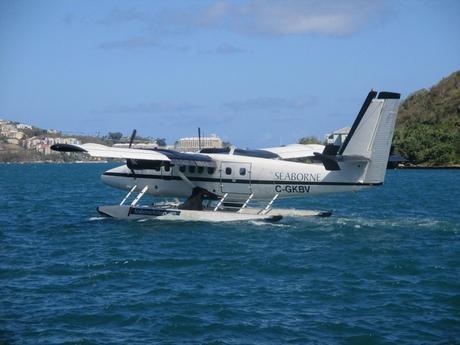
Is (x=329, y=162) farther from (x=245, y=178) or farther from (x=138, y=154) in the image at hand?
(x=138, y=154)

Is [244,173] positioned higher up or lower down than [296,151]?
lower down

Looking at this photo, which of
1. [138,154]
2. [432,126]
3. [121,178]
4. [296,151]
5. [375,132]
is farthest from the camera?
[432,126]

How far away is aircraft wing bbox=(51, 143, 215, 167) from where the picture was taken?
23750mm

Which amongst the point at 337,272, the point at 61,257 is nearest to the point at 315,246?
the point at 337,272

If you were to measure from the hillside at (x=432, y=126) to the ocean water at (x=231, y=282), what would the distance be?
79.2 m

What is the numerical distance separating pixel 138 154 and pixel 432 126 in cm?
9586

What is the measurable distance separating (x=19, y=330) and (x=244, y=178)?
51.7 ft

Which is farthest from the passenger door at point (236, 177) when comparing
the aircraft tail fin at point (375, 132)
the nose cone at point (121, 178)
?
the aircraft tail fin at point (375, 132)

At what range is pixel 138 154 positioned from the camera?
2566cm

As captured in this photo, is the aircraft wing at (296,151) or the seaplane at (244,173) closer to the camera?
the seaplane at (244,173)

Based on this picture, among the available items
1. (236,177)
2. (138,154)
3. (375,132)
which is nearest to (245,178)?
(236,177)

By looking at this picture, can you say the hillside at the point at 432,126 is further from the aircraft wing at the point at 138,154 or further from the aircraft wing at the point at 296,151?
the aircraft wing at the point at 138,154

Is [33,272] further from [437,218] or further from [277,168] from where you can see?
[437,218]

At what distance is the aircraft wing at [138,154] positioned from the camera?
77.9ft
